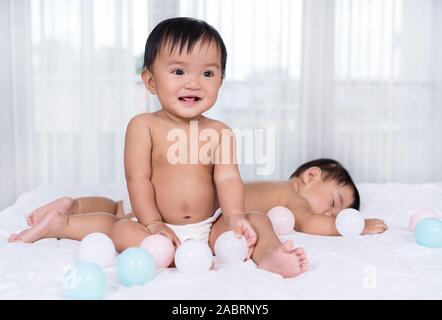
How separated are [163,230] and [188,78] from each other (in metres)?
0.41

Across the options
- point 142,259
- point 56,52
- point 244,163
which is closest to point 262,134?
point 244,163

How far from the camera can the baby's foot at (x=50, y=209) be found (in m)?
1.67

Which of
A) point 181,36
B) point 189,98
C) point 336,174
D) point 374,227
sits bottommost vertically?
point 374,227

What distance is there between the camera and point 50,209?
1.68 metres

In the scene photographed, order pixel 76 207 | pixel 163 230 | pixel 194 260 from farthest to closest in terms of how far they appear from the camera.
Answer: pixel 76 207
pixel 163 230
pixel 194 260

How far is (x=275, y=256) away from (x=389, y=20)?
2254mm

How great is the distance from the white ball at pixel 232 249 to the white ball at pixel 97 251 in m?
0.26

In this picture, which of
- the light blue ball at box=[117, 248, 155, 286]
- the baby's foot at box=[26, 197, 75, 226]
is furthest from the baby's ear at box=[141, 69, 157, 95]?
the light blue ball at box=[117, 248, 155, 286]

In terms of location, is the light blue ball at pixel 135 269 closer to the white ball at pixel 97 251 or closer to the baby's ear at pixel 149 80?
the white ball at pixel 97 251

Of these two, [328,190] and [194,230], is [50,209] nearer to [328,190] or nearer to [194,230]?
[194,230]

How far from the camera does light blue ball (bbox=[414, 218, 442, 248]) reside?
146cm

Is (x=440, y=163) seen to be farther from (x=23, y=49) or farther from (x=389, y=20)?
(x=23, y=49)

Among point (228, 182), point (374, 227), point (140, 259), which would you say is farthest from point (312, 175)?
point (140, 259)
